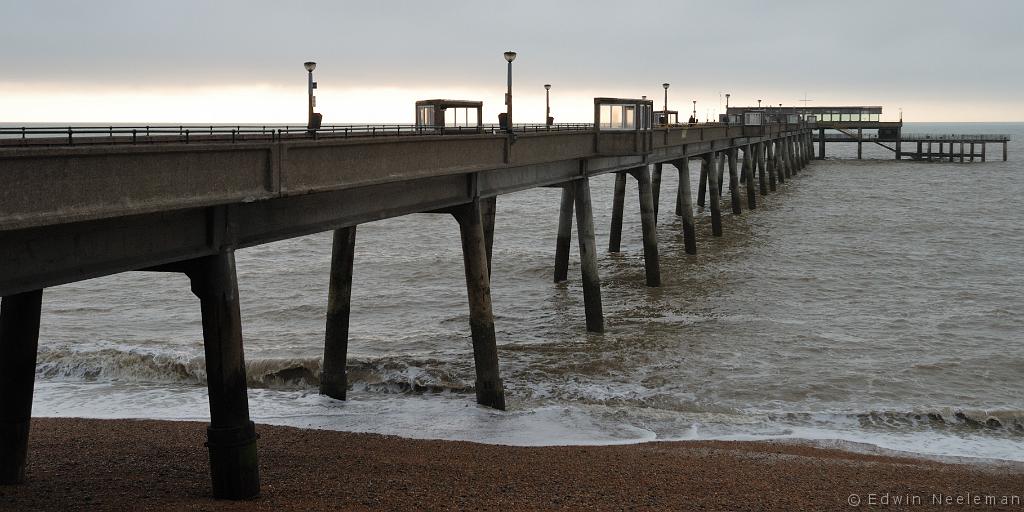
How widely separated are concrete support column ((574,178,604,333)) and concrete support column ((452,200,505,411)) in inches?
271

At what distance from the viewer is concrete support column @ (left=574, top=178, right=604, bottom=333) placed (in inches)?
979

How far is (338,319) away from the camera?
61.2 feet

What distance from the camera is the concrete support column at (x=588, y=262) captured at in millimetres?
24859

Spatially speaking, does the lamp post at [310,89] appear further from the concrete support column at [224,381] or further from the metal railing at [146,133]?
the concrete support column at [224,381]

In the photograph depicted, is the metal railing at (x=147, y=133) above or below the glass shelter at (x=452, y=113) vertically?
below

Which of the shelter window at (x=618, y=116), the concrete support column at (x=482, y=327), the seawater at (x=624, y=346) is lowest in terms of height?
the seawater at (x=624, y=346)

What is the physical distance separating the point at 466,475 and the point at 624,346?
10587 millimetres

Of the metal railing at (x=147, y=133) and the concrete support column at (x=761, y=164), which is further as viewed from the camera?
the concrete support column at (x=761, y=164)

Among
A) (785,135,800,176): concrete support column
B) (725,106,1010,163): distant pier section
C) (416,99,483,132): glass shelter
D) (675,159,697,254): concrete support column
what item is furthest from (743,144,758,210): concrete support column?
(725,106,1010,163): distant pier section

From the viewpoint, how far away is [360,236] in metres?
52.6

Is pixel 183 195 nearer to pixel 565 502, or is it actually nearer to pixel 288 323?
pixel 565 502

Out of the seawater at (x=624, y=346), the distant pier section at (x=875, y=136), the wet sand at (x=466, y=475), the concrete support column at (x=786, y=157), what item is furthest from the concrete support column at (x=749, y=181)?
the distant pier section at (x=875, y=136)

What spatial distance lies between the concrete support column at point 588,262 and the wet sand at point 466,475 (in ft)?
29.7

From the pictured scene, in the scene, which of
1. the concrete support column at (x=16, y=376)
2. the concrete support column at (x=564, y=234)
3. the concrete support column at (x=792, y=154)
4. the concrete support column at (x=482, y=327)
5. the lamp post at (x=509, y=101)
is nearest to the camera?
the concrete support column at (x=16, y=376)
